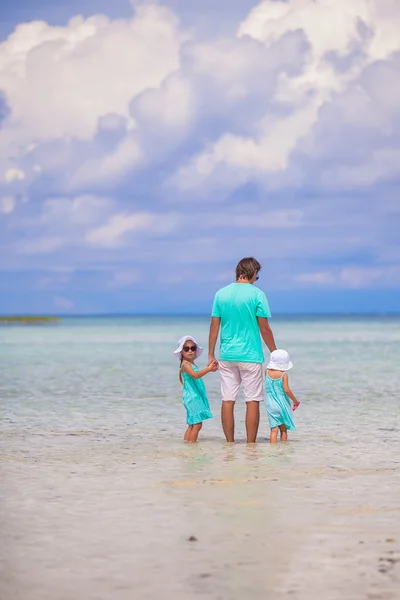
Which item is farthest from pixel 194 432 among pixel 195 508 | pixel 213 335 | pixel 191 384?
pixel 195 508

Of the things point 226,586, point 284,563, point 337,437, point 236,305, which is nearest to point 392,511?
point 284,563

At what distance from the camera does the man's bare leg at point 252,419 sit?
30.5 feet

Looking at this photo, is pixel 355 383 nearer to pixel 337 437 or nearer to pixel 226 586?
pixel 337 437

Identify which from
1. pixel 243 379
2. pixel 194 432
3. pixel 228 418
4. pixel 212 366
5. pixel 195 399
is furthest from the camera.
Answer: pixel 194 432

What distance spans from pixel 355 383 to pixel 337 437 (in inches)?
320

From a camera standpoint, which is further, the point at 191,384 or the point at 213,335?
the point at 191,384

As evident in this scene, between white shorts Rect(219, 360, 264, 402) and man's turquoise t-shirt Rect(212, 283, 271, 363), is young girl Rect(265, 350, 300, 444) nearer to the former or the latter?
white shorts Rect(219, 360, 264, 402)

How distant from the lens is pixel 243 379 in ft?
30.5

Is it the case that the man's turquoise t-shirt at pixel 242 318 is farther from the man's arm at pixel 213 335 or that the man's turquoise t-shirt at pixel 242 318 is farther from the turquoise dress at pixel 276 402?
the turquoise dress at pixel 276 402

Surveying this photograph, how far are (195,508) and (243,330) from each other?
9.80 ft

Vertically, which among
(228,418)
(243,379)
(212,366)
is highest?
(212,366)

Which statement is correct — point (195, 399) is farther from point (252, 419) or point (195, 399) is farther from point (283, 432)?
point (283, 432)

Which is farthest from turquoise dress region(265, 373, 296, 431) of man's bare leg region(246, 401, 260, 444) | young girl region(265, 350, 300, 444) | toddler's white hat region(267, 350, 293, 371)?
man's bare leg region(246, 401, 260, 444)

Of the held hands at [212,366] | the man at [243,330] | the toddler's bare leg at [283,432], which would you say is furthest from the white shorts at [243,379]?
the toddler's bare leg at [283,432]
